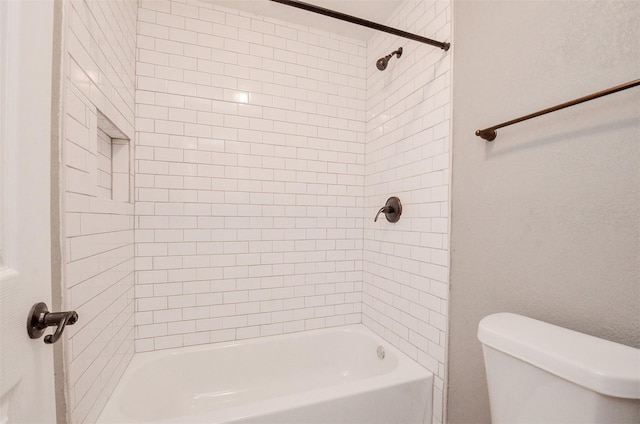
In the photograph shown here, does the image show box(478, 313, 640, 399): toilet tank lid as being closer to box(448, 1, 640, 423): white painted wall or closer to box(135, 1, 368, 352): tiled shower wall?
box(448, 1, 640, 423): white painted wall

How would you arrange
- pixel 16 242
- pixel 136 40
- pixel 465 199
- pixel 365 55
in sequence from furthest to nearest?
pixel 365 55, pixel 136 40, pixel 465 199, pixel 16 242

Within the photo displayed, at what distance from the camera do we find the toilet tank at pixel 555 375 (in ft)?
2.00

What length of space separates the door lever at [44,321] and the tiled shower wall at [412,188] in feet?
4.73

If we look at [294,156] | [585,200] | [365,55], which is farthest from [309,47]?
[585,200]

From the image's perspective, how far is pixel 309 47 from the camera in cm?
202

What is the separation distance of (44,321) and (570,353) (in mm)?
1249

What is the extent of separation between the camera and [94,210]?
3.54 feet

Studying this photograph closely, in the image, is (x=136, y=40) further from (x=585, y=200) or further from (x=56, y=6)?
(x=585, y=200)

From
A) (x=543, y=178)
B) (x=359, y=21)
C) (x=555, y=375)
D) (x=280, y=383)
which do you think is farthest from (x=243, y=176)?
(x=555, y=375)

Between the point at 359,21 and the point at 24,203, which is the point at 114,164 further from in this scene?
the point at 359,21

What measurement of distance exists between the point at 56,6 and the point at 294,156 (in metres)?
1.34

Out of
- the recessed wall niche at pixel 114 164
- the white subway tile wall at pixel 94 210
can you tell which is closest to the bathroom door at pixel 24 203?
the white subway tile wall at pixel 94 210

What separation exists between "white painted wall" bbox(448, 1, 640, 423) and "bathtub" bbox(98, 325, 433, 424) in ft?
1.00

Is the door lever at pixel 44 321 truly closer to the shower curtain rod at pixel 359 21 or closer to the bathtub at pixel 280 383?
the bathtub at pixel 280 383
